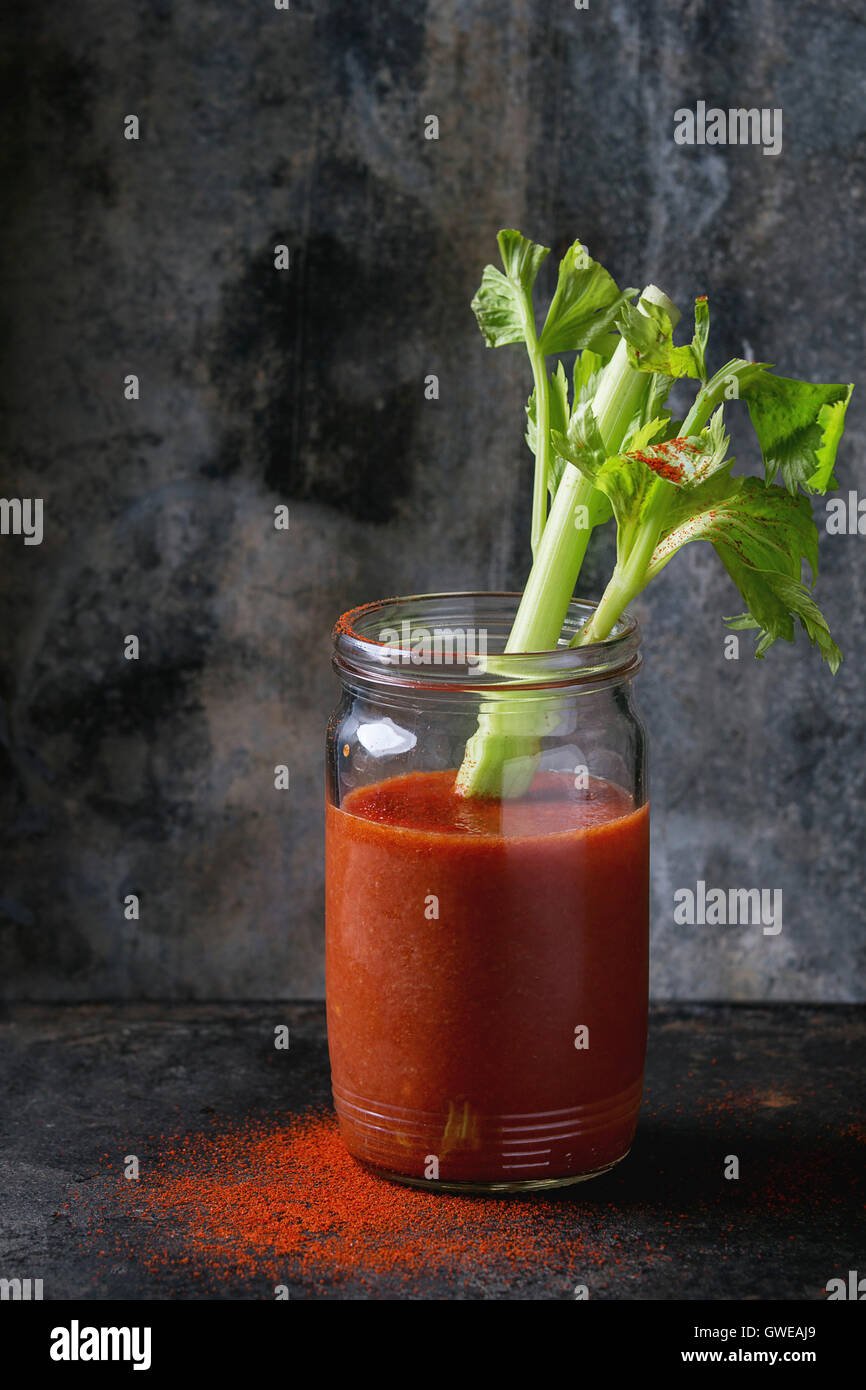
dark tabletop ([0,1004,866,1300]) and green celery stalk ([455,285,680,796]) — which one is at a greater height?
green celery stalk ([455,285,680,796])

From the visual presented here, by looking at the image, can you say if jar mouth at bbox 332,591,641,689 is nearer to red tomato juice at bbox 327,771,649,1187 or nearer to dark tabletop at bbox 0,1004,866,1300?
red tomato juice at bbox 327,771,649,1187

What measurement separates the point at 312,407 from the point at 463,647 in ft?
1.18

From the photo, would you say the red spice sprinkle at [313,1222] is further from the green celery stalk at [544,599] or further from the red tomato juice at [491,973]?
the green celery stalk at [544,599]

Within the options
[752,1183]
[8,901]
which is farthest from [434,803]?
[8,901]

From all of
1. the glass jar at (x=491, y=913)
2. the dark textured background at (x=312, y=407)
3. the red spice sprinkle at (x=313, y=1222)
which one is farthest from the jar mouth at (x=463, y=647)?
the red spice sprinkle at (x=313, y=1222)

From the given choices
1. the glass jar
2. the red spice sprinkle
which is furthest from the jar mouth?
the red spice sprinkle

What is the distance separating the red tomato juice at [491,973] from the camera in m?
1.17

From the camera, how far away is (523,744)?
1188mm

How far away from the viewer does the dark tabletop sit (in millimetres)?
1093

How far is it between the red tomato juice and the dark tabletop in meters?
0.06

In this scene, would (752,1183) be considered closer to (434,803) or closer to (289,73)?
(434,803)

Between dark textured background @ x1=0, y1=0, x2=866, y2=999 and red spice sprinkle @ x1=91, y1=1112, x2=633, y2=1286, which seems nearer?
red spice sprinkle @ x1=91, y1=1112, x2=633, y2=1286

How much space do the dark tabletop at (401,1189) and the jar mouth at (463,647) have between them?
41 cm

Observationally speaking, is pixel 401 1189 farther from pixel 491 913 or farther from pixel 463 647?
pixel 463 647
